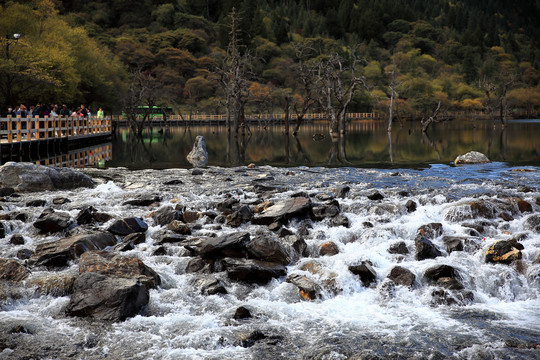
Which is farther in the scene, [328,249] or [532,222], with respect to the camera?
[532,222]

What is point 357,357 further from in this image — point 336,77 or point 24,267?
point 336,77

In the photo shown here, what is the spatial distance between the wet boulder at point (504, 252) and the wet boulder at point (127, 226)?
25.7 ft

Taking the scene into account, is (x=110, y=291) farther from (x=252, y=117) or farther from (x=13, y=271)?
(x=252, y=117)

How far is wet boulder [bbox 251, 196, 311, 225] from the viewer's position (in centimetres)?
1265

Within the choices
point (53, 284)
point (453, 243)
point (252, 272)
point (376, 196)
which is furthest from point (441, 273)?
point (53, 284)

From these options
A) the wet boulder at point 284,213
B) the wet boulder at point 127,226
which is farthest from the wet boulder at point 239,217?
Result: the wet boulder at point 127,226

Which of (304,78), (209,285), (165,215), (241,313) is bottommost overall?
(241,313)

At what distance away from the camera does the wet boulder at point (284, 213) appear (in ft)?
41.5

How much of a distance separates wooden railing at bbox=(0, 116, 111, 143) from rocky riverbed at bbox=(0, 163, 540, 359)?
1224cm

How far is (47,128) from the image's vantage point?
3023cm

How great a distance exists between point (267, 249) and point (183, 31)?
12046 cm

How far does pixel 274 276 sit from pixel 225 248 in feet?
4.10

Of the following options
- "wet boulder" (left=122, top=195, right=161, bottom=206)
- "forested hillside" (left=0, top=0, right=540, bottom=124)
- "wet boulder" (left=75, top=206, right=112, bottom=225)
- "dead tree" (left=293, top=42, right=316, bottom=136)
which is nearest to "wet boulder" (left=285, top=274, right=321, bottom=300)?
"wet boulder" (left=75, top=206, right=112, bottom=225)

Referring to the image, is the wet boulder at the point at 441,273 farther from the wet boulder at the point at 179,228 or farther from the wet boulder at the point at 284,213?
the wet boulder at the point at 179,228
